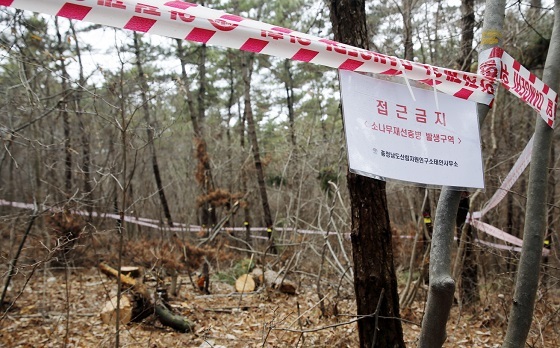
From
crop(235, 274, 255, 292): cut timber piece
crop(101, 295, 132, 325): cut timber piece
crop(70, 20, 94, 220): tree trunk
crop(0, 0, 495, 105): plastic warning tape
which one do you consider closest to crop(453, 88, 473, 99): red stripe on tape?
crop(0, 0, 495, 105): plastic warning tape

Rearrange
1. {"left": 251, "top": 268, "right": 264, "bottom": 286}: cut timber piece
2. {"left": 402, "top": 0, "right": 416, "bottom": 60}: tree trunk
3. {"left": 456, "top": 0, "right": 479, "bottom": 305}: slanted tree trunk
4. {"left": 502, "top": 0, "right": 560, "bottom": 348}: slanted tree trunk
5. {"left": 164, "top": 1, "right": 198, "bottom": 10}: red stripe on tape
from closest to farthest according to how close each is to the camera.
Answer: {"left": 164, "top": 1, "right": 198, "bottom": 10}: red stripe on tape → {"left": 502, "top": 0, "right": 560, "bottom": 348}: slanted tree trunk → {"left": 402, "top": 0, "right": 416, "bottom": 60}: tree trunk → {"left": 456, "top": 0, "right": 479, "bottom": 305}: slanted tree trunk → {"left": 251, "top": 268, "right": 264, "bottom": 286}: cut timber piece

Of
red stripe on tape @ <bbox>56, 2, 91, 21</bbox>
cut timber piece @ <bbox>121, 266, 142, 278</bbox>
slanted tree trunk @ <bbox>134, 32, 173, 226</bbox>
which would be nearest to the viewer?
red stripe on tape @ <bbox>56, 2, 91, 21</bbox>

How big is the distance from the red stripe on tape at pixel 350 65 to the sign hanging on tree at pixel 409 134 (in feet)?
0.13

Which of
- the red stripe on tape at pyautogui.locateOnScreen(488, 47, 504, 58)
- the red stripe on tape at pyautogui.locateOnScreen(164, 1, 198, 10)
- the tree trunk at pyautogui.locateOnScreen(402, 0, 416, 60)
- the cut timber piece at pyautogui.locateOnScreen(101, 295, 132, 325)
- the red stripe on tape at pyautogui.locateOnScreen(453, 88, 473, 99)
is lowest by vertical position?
the cut timber piece at pyautogui.locateOnScreen(101, 295, 132, 325)

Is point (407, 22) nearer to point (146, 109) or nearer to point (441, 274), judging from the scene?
point (441, 274)

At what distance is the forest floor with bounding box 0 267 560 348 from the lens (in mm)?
5234

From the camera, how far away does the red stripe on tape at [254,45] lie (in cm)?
217

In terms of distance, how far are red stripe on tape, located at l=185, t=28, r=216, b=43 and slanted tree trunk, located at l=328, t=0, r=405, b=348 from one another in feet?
6.54

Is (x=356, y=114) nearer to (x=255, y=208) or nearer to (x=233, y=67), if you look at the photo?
(x=255, y=208)

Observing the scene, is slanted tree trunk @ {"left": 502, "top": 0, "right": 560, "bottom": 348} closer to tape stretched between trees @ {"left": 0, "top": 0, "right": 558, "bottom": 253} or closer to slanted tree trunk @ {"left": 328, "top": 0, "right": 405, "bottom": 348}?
tape stretched between trees @ {"left": 0, "top": 0, "right": 558, "bottom": 253}

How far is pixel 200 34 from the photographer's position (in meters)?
2.08

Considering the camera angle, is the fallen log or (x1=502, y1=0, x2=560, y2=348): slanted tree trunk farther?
the fallen log

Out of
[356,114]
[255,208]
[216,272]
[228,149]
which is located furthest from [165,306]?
[255,208]

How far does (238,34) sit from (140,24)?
0.45 metres
